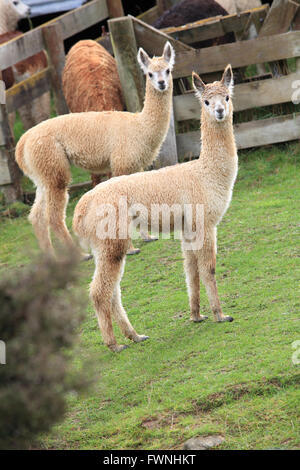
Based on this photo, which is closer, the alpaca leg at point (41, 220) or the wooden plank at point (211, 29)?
the alpaca leg at point (41, 220)

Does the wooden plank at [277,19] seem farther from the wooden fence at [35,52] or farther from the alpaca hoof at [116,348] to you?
the alpaca hoof at [116,348]

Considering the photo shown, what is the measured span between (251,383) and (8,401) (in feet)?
5.24

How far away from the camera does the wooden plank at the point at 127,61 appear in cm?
869

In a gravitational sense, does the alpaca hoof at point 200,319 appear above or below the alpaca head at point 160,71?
below

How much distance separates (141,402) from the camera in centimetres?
429

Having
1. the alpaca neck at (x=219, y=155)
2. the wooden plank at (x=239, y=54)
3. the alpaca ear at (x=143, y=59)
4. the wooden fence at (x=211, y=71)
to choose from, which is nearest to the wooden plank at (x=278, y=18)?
the wooden fence at (x=211, y=71)

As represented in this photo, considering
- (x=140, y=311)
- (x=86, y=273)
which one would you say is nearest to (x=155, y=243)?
(x=86, y=273)

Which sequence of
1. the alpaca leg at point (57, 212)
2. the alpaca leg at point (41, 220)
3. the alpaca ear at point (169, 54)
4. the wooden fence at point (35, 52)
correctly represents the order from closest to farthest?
the alpaca ear at point (169, 54), the alpaca leg at point (57, 212), the alpaca leg at point (41, 220), the wooden fence at point (35, 52)

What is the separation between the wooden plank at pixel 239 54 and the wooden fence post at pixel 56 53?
6.91 ft

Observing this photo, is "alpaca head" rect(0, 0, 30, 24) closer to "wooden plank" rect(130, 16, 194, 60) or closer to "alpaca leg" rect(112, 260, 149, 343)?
"wooden plank" rect(130, 16, 194, 60)

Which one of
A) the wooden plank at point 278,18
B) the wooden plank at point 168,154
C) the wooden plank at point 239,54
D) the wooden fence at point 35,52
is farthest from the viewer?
the wooden fence at point 35,52

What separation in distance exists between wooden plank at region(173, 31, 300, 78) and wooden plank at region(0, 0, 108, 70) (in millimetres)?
2143

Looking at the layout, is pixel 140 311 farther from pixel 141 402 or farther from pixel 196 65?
pixel 196 65

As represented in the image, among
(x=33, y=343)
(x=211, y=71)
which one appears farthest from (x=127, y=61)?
(x=33, y=343)
